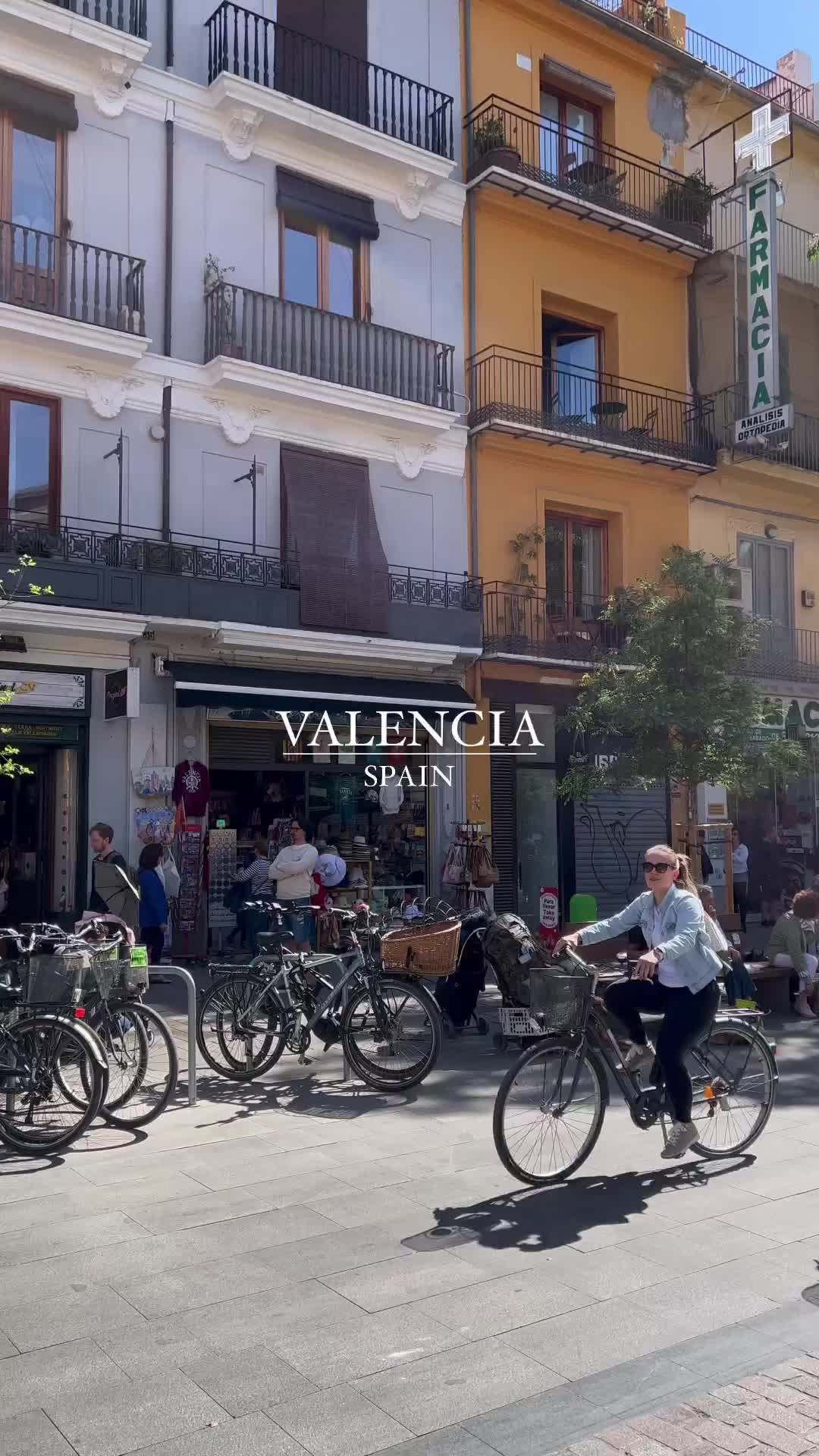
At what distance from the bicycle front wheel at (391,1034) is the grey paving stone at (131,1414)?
4.04 m

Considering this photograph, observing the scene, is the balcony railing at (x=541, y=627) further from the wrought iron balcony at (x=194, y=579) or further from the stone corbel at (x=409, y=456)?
the stone corbel at (x=409, y=456)

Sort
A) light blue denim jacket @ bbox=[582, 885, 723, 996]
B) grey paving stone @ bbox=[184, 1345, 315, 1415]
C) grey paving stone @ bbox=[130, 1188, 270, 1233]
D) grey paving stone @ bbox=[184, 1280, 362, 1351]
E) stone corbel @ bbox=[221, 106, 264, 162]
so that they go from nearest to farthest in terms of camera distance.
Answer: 1. grey paving stone @ bbox=[184, 1345, 315, 1415]
2. grey paving stone @ bbox=[184, 1280, 362, 1351]
3. grey paving stone @ bbox=[130, 1188, 270, 1233]
4. light blue denim jacket @ bbox=[582, 885, 723, 996]
5. stone corbel @ bbox=[221, 106, 264, 162]

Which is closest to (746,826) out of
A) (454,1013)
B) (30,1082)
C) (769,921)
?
(769,921)

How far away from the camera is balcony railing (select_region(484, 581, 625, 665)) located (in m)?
17.7

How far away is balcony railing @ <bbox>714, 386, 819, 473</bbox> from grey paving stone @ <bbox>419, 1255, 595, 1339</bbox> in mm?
17192

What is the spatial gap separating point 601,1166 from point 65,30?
1388 centimetres

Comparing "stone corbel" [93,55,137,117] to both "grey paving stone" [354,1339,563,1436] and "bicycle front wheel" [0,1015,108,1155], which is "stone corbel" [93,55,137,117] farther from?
"grey paving stone" [354,1339,563,1436]

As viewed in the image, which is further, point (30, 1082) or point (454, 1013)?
point (454, 1013)

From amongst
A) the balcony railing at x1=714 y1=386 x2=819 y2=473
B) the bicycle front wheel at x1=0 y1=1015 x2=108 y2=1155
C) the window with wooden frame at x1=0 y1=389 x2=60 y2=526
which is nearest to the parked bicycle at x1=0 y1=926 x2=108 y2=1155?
the bicycle front wheel at x1=0 y1=1015 x2=108 y2=1155

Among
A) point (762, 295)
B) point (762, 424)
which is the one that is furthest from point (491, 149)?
point (762, 424)

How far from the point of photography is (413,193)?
1759cm

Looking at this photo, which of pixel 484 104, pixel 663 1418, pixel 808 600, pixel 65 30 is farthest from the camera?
pixel 808 600

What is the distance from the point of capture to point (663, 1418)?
12.0 ft

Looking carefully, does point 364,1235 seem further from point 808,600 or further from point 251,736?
point 808,600
